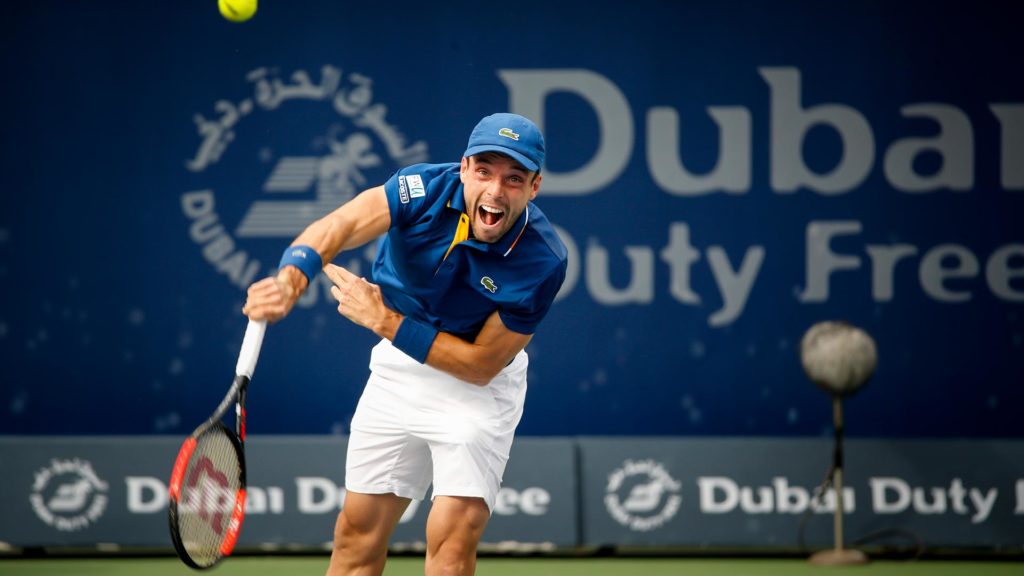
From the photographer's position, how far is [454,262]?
440 centimetres

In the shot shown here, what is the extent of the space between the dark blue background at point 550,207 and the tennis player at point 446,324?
2964mm

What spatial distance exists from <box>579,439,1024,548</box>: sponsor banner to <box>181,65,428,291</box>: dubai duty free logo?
1844 millimetres

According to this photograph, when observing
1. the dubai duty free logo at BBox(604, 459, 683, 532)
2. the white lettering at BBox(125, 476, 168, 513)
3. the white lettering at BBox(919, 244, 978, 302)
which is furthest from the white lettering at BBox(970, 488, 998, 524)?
the white lettering at BBox(125, 476, 168, 513)

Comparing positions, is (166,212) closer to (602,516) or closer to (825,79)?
(602,516)

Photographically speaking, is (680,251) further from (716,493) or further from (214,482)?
(214,482)

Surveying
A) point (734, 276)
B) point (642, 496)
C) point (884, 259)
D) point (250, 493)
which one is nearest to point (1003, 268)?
point (884, 259)

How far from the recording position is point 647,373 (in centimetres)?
762

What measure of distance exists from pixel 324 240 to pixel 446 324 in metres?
0.62

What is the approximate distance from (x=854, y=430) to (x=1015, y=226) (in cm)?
131

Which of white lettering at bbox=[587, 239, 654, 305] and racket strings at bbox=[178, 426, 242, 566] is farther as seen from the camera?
white lettering at bbox=[587, 239, 654, 305]

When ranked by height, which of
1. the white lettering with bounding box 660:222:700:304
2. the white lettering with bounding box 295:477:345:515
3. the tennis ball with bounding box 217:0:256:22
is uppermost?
the tennis ball with bounding box 217:0:256:22

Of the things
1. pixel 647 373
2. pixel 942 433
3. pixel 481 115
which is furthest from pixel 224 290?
pixel 942 433

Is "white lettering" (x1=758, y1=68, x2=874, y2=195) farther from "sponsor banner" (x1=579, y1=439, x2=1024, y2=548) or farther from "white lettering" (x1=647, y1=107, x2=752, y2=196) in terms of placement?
"sponsor banner" (x1=579, y1=439, x2=1024, y2=548)

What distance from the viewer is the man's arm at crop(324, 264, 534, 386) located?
4.41m
